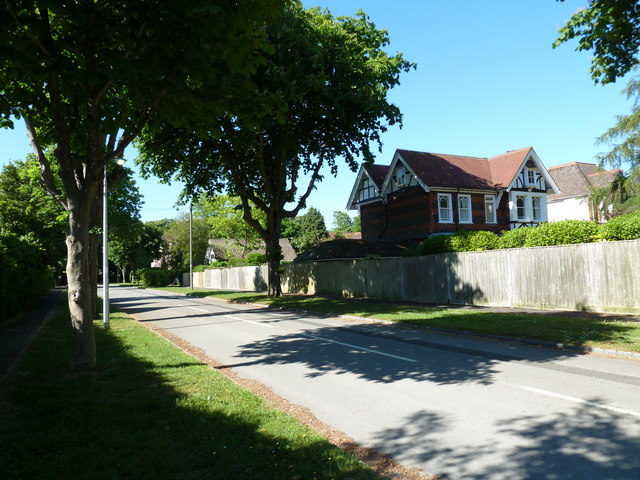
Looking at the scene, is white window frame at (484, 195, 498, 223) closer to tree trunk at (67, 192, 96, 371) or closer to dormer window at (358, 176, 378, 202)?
dormer window at (358, 176, 378, 202)

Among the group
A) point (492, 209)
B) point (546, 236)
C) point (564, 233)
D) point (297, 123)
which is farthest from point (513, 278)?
point (492, 209)

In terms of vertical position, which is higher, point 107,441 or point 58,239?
point 58,239

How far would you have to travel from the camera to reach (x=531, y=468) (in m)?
4.27

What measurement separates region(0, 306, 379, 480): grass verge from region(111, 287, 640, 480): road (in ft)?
2.85

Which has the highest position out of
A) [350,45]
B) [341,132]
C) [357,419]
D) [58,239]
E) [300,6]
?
[300,6]

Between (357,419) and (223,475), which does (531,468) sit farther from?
(223,475)

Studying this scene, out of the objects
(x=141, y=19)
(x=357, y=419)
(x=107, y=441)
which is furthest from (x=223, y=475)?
(x=141, y=19)

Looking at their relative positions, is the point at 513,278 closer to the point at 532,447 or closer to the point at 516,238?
the point at 516,238

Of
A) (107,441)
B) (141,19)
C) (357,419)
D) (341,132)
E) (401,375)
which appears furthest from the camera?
(341,132)

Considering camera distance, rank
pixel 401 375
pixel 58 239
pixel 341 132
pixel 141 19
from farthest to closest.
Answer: pixel 58 239, pixel 341 132, pixel 401 375, pixel 141 19

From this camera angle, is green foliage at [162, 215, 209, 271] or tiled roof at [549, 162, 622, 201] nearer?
tiled roof at [549, 162, 622, 201]

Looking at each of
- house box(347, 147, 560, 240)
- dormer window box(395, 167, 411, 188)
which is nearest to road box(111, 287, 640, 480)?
house box(347, 147, 560, 240)

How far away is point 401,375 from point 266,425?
3.28 metres

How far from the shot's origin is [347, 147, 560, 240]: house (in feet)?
109
